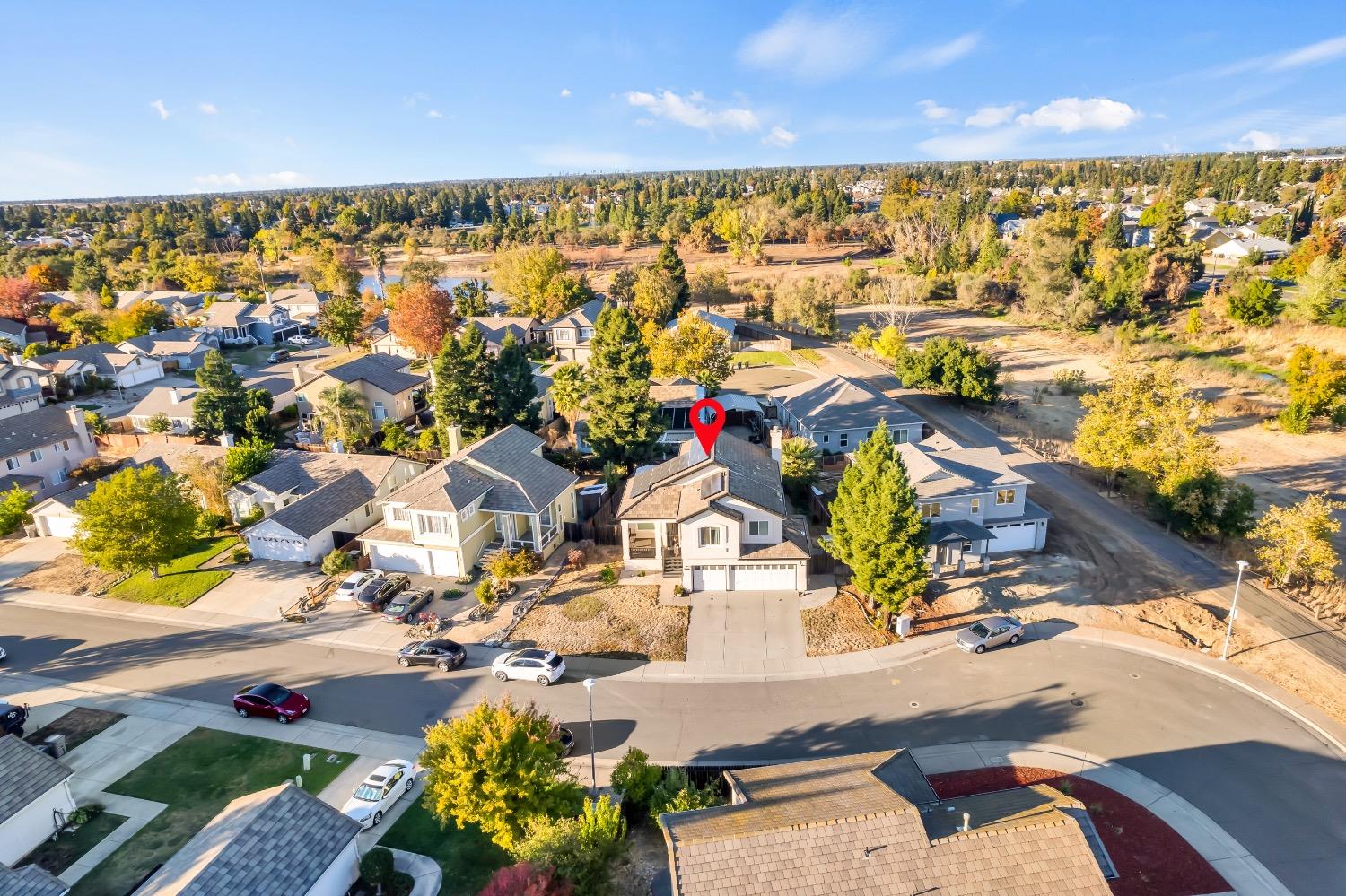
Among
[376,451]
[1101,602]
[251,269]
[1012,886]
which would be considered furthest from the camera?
[251,269]

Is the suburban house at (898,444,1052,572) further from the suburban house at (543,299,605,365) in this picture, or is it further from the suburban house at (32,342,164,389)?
the suburban house at (32,342,164,389)

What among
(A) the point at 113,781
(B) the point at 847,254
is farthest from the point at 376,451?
(B) the point at 847,254

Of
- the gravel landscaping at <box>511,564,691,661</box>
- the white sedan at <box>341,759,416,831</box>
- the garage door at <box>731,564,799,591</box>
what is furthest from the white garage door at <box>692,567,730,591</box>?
the white sedan at <box>341,759,416,831</box>

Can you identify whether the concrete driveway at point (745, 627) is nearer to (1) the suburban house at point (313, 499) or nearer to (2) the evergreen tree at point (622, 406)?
(2) the evergreen tree at point (622, 406)

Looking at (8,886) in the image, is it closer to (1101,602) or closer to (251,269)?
(1101,602)

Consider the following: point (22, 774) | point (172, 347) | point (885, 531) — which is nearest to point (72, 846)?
point (22, 774)

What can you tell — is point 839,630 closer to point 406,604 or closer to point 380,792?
point 380,792
